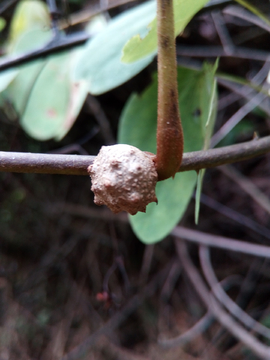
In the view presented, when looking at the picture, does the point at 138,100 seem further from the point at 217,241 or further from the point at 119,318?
the point at 119,318

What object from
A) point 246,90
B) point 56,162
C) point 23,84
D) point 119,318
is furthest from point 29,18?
point 119,318

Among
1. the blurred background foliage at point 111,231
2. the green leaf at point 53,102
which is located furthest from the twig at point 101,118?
the green leaf at point 53,102

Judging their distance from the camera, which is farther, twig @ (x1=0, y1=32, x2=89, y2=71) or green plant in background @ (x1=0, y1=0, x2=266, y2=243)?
twig @ (x1=0, y1=32, x2=89, y2=71)

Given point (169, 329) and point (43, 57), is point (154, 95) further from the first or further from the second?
point (169, 329)

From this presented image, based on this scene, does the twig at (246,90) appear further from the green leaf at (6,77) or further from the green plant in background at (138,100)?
the green leaf at (6,77)

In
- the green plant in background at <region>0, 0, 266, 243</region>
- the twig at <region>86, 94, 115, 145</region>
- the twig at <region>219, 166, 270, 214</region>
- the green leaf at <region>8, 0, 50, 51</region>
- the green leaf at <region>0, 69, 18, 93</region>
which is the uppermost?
the green leaf at <region>8, 0, 50, 51</region>

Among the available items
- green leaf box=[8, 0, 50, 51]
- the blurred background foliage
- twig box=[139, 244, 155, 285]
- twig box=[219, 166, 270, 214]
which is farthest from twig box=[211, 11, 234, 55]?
twig box=[139, 244, 155, 285]

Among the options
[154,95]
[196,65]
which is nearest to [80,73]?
[154,95]

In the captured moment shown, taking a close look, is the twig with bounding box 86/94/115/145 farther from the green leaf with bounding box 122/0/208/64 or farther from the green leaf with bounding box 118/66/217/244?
the green leaf with bounding box 122/0/208/64
